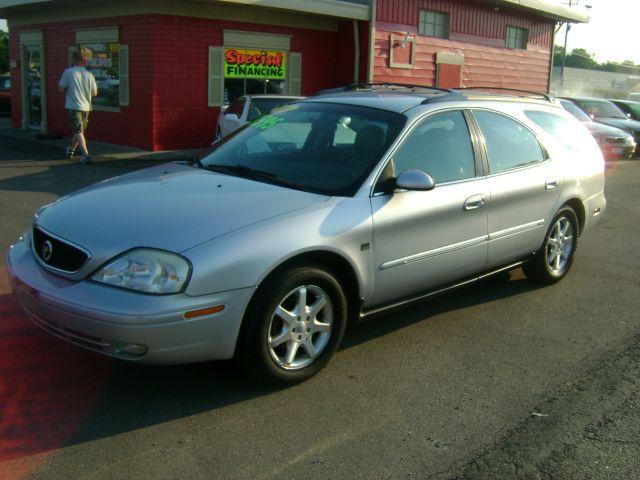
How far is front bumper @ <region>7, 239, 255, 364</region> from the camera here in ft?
11.0

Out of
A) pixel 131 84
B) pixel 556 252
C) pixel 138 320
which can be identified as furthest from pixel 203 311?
pixel 131 84

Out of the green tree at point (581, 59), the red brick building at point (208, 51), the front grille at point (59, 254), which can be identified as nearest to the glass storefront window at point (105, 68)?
the red brick building at point (208, 51)

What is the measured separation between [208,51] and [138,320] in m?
12.6

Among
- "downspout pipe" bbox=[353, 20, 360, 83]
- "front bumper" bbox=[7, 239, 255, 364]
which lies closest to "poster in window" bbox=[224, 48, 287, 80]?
"downspout pipe" bbox=[353, 20, 360, 83]

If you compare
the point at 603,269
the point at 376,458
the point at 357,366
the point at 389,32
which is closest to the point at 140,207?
the point at 357,366

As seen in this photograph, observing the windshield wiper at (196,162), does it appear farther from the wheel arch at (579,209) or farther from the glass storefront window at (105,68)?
the glass storefront window at (105,68)

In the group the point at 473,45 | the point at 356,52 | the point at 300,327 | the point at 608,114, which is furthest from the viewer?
the point at 473,45

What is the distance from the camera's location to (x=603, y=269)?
6914mm

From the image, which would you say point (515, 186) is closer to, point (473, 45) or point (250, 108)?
point (250, 108)

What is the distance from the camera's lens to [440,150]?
486 cm

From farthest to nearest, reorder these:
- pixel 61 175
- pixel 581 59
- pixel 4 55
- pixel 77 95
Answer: pixel 581 59
pixel 4 55
pixel 77 95
pixel 61 175

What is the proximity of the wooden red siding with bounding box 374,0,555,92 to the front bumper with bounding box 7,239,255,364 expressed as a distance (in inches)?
574

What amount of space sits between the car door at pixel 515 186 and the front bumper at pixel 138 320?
238 cm

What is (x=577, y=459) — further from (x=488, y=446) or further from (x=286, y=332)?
(x=286, y=332)
